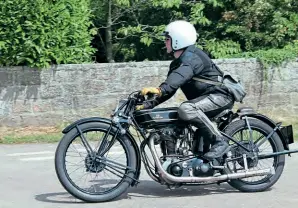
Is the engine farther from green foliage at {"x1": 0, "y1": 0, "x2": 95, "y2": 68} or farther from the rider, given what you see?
green foliage at {"x1": 0, "y1": 0, "x2": 95, "y2": 68}

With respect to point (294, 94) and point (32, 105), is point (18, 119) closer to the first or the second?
point (32, 105)

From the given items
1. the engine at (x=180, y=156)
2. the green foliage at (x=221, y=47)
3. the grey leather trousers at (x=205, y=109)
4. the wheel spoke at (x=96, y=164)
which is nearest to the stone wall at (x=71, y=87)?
the green foliage at (x=221, y=47)

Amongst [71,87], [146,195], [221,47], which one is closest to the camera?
[146,195]

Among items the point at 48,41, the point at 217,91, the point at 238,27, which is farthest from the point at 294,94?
the point at 217,91

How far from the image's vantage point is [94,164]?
7031 mm

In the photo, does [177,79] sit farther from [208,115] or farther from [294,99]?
[294,99]

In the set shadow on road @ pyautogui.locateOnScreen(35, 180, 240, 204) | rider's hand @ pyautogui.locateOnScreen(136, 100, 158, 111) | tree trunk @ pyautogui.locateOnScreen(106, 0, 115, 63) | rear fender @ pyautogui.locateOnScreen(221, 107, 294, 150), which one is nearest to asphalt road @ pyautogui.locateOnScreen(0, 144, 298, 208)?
shadow on road @ pyautogui.locateOnScreen(35, 180, 240, 204)

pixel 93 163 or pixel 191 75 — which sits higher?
pixel 191 75

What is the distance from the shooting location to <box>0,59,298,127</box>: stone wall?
1092 cm

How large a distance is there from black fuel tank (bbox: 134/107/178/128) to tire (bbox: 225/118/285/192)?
637 mm

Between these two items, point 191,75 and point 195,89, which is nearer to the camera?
point 191,75

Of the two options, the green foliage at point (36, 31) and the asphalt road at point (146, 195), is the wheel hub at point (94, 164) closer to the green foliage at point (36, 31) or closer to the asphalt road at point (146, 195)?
the asphalt road at point (146, 195)

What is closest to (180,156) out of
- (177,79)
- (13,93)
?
(177,79)

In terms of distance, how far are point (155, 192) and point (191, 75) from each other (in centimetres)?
140
